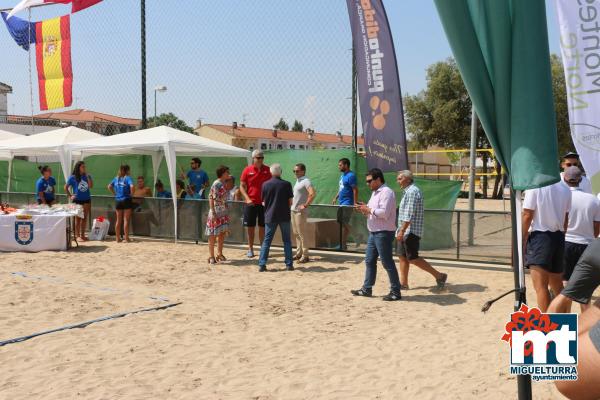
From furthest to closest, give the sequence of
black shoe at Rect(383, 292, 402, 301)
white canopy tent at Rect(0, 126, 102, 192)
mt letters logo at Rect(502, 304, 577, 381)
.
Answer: white canopy tent at Rect(0, 126, 102, 192) → black shoe at Rect(383, 292, 402, 301) → mt letters logo at Rect(502, 304, 577, 381)

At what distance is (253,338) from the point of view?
220 inches

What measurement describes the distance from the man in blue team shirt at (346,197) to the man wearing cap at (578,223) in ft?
16.5

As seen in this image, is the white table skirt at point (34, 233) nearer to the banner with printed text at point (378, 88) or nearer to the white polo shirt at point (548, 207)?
the banner with printed text at point (378, 88)

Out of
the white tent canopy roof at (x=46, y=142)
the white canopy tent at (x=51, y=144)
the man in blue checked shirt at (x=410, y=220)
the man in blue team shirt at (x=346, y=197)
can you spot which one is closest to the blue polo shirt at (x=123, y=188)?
the white canopy tent at (x=51, y=144)

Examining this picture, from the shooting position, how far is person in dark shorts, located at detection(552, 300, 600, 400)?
202 cm

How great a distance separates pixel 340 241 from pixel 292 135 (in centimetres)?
7949

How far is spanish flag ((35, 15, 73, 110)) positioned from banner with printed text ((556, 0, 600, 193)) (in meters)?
13.0

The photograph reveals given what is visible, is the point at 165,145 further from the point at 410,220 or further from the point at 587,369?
the point at 587,369

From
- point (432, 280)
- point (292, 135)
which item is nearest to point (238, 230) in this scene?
point (432, 280)

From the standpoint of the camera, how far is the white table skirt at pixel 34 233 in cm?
1097

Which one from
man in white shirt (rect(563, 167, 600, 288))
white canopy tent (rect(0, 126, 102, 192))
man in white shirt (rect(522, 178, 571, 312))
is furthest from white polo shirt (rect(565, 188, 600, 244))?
white canopy tent (rect(0, 126, 102, 192))

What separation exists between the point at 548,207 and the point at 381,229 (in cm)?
225

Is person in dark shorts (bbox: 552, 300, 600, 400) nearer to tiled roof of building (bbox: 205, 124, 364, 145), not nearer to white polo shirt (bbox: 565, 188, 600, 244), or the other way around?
white polo shirt (bbox: 565, 188, 600, 244)

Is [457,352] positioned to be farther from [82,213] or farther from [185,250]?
[82,213]
